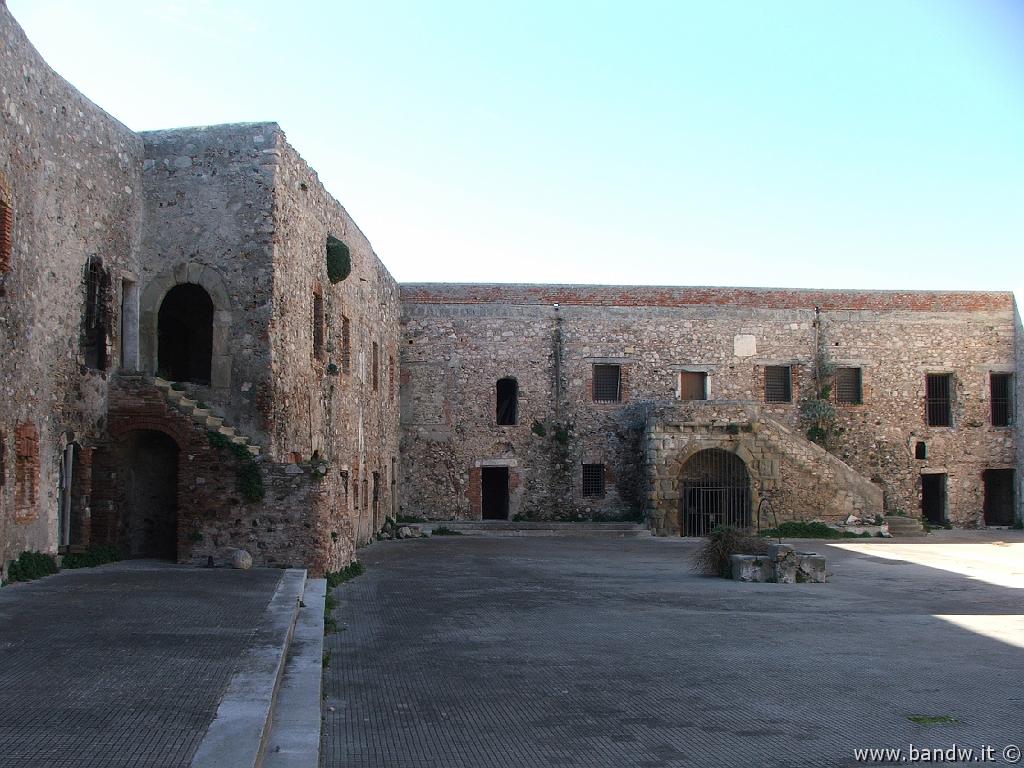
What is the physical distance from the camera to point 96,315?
1428 cm

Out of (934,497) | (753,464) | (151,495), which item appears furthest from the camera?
(934,497)

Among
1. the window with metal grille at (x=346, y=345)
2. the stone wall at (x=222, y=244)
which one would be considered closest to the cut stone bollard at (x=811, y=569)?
the stone wall at (x=222, y=244)

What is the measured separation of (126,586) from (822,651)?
7.72 metres

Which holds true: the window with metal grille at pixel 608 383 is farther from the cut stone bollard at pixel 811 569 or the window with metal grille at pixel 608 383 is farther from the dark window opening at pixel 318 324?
the cut stone bollard at pixel 811 569

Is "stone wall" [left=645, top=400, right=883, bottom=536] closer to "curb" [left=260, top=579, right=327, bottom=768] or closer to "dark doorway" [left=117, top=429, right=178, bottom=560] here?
"dark doorway" [left=117, top=429, right=178, bottom=560]

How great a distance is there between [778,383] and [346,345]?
47.8 ft

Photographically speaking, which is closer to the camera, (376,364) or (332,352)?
(332,352)

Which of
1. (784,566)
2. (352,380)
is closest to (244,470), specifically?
(352,380)

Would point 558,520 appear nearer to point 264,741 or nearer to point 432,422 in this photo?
point 432,422

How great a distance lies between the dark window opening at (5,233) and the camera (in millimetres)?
11648

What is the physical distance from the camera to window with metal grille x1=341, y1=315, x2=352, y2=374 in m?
20.6

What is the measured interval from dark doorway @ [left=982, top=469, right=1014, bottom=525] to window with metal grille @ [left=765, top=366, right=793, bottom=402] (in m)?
6.64

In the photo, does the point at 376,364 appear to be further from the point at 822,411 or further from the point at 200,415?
the point at 822,411

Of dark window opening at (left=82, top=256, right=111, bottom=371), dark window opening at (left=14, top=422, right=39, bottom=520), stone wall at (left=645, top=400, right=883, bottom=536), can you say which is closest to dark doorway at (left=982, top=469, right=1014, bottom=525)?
stone wall at (left=645, top=400, right=883, bottom=536)
